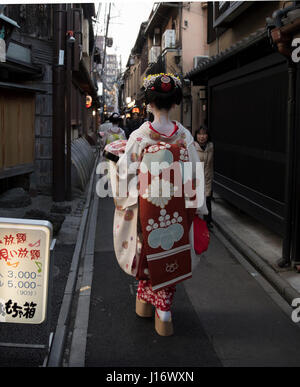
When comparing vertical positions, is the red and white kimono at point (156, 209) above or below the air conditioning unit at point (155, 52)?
below

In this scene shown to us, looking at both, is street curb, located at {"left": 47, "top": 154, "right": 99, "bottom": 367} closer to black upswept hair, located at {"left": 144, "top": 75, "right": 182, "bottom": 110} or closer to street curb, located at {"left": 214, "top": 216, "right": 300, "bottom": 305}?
black upswept hair, located at {"left": 144, "top": 75, "right": 182, "bottom": 110}

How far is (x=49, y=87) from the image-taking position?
38.8 ft

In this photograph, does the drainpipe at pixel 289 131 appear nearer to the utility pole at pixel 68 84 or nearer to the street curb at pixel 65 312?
the street curb at pixel 65 312

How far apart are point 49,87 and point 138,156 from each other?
828 centimetres

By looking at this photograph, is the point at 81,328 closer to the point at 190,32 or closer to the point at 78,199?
the point at 78,199

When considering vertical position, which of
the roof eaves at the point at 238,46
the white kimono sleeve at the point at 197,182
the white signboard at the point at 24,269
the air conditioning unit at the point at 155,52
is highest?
the air conditioning unit at the point at 155,52

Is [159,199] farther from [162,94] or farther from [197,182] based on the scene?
[162,94]

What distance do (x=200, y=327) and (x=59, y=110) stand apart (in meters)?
8.02

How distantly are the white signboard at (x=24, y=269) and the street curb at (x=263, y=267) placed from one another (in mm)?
3207

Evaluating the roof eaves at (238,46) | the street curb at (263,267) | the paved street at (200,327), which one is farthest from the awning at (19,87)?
the street curb at (263,267)

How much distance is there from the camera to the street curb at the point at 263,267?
5562 mm

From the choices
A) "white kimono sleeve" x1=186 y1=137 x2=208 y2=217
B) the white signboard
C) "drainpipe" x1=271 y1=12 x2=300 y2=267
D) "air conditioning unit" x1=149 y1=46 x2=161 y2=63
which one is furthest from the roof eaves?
"air conditioning unit" x1=149 y1=46 x2=161 y2=63
